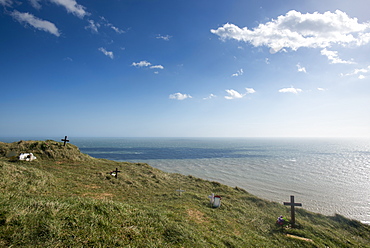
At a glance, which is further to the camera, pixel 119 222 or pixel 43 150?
pixel 43 150

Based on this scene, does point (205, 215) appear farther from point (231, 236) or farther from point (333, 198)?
point (333, 198)

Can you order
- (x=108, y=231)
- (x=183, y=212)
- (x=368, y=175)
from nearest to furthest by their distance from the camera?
(x=108, y=231) < (x=183, y=212) < (x=368, y=175)

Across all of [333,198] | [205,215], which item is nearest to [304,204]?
[333,198]

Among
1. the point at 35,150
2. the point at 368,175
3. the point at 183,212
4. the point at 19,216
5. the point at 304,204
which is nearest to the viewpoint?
the point at 19,216

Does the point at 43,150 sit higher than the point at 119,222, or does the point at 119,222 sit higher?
Answer: the point at 43,150

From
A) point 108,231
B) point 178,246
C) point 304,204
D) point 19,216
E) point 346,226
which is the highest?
point 19,216

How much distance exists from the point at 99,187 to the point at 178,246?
527 inches

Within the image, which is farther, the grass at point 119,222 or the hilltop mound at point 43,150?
the hilltop mound at point 43,150

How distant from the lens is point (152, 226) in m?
7.64

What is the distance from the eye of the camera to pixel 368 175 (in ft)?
157

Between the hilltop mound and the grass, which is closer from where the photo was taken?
the grass

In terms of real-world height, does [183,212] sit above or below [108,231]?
below

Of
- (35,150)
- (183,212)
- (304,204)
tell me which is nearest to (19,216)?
(183,212)

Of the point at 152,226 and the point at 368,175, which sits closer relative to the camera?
the point at 152,226
